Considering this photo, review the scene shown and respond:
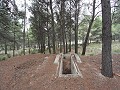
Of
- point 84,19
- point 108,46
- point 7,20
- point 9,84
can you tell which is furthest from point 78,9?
point 9,84

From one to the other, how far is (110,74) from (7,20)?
8114mm

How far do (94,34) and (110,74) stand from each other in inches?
1361

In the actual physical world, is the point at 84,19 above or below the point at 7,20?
above

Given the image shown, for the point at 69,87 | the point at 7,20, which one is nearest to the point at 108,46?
the point at 69,87

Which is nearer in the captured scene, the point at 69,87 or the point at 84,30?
the point at 69,87

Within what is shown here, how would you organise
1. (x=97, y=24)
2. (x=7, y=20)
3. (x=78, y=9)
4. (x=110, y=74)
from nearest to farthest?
(x=110, y=74) < (x=7, y=20) < (x=78, y=9) < (x=97, y=24)

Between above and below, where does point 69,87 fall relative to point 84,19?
below

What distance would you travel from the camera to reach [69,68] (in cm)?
975

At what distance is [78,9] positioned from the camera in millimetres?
17203

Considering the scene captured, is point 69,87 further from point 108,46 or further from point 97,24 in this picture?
point 97,24

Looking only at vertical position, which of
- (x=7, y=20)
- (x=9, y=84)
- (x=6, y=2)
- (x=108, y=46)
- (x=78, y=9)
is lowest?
(x=9, y=84)

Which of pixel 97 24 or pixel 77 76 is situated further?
pixel 97 24

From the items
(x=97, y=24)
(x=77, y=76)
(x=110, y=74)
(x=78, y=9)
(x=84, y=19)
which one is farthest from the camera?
(x=97, y=24)

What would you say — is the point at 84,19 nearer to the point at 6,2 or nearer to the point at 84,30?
the point at 6,2
